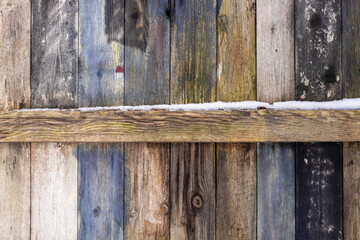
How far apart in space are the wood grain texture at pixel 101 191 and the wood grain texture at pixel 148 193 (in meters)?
0.05

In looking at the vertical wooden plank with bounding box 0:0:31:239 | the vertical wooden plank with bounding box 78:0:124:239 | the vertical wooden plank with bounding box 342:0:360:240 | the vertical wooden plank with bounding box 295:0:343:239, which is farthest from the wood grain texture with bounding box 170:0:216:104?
the vertical wooden plank with bounding box 0:0:31:239

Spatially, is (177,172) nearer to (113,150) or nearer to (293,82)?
(113,150)

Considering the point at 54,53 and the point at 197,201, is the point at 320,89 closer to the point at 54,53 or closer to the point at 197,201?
the point at 197,201

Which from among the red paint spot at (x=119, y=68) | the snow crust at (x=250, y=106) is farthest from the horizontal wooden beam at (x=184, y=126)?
the red paint spot at (x=119, y=68)

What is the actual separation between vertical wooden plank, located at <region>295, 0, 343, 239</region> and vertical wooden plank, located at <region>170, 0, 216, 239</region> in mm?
364

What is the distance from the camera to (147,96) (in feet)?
3.25

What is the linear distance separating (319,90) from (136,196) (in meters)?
0.86

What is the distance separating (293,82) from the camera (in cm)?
96

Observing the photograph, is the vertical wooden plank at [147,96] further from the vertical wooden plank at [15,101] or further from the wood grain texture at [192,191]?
the vertical wooden plank at [15,101]

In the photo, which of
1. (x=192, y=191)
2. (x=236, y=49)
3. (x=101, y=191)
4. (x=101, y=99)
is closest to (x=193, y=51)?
(x=236, y=49)

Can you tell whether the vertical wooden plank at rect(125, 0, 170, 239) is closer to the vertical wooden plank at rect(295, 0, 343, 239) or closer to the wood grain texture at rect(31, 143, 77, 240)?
the wood grain texture at rect(31, 143, 77, 240)

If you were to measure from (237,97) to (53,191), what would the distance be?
88 cm

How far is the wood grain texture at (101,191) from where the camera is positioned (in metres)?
1.00

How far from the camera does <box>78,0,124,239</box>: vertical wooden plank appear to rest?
100 centimetres
